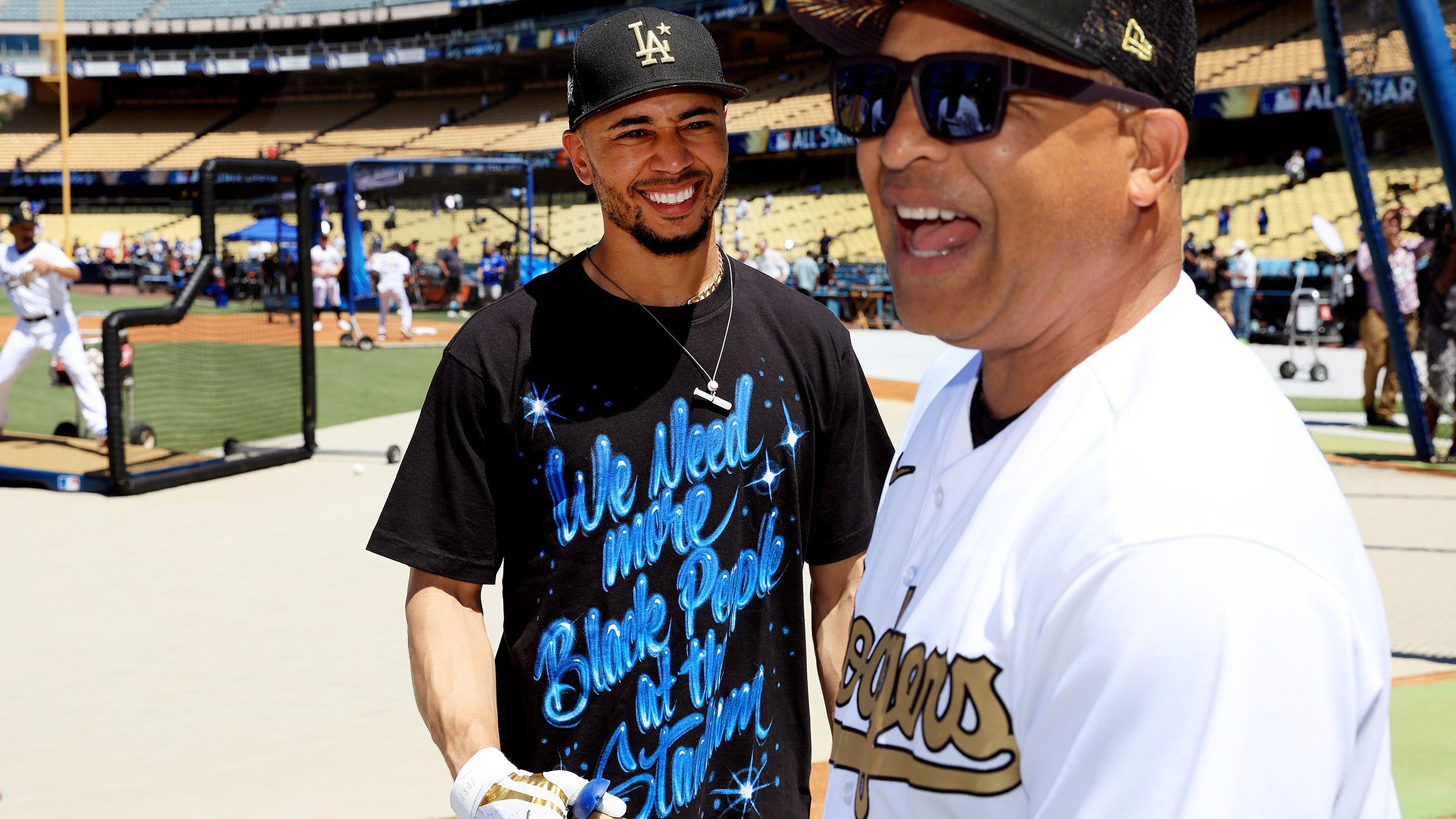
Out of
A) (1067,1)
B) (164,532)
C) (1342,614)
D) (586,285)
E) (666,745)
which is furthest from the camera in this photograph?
(164,532)

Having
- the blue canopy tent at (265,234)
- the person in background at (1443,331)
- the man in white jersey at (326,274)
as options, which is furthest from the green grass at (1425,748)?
the blue canopy tent at (265,234)

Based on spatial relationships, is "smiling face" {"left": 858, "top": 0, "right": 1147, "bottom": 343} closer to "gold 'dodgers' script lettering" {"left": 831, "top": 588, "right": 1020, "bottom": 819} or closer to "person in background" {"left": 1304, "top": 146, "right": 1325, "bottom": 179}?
"gold 'dodgers' script lettering" {"left": 831, "top": 588, "right": 1020, "bottom": 819}

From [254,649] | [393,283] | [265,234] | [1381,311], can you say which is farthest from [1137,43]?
[265,234]

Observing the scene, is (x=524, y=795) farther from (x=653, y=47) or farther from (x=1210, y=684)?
(x=653, y=47)

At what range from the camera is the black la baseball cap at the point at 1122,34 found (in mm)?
1163

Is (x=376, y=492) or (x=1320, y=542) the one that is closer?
(x=1320, y=542)

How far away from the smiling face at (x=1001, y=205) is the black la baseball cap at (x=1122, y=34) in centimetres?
3

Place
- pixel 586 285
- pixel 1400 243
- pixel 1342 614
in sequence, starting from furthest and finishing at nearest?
1. pixel 1400 243
2. pixel 586 285
3. pixel 1342 614

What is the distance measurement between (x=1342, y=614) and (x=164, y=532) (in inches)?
351

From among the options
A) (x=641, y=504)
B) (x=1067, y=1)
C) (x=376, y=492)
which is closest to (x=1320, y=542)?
(x=1067, y=1)

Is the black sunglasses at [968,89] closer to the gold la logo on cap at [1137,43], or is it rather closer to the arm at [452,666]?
the gold la logo on cap at [1137,43]

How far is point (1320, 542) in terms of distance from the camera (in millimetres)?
991

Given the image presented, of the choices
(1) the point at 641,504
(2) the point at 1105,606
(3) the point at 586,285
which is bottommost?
(1) the point at 641,504

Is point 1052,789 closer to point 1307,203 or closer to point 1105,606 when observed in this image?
point 1105,606
